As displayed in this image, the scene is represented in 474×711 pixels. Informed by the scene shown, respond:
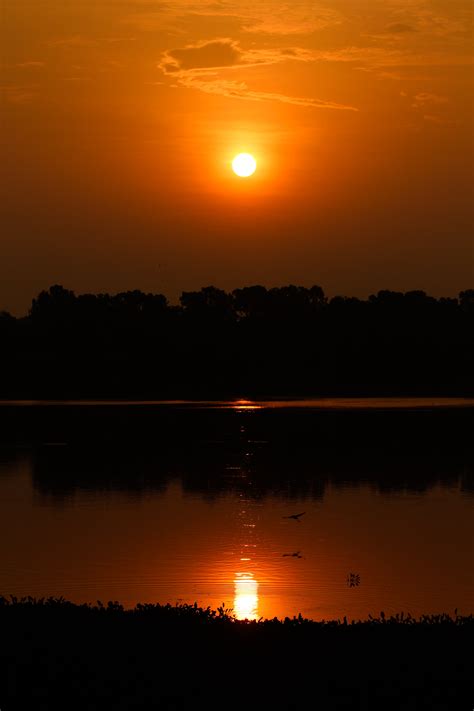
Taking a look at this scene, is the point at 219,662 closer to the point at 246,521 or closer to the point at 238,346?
the point at 246,521

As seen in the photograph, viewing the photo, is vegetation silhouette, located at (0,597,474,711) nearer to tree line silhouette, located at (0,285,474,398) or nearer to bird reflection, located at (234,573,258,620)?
bird reflection, located at (234,573,258,620)

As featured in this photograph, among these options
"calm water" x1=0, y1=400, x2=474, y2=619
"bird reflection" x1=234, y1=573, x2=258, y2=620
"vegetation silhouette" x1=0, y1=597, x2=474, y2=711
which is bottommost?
"calm water" x1=0, y1=400, x2=474, y2=619

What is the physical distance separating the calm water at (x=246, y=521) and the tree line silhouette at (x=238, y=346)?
290 ft

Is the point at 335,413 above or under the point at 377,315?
under

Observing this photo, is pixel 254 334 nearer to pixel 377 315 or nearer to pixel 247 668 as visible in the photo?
pixel 377 315

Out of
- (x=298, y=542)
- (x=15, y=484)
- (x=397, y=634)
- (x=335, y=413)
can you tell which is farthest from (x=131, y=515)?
(x=335, y=413)

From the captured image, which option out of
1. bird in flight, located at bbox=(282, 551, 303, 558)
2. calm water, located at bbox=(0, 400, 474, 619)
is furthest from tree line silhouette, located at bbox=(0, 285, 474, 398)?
bird in flight, located at bbox=(282, 551, 303, 558)

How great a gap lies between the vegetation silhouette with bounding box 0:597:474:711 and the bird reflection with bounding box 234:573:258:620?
3.74m

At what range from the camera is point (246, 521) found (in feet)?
92.1

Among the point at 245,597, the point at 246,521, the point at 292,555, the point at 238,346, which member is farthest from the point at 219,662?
the point at 238,346

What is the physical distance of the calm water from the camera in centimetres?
1902

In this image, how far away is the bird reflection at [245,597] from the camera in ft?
55.1

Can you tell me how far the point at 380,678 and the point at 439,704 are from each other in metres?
0.79

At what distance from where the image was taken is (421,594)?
61.1ft
